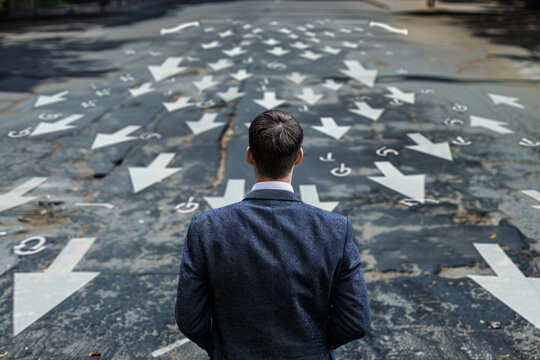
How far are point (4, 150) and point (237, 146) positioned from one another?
2.82 metres

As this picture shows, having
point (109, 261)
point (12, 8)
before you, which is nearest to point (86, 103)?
point (109, 261)

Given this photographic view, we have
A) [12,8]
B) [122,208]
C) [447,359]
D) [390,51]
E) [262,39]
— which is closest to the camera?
[447,359]

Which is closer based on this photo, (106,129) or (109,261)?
(109,261)

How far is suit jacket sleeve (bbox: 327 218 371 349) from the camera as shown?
146cm

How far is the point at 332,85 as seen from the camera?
826 cm

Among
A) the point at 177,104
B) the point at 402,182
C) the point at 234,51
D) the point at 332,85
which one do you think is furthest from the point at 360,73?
the point at 402,182

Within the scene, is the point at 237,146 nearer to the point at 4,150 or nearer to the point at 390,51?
the point at 4,150

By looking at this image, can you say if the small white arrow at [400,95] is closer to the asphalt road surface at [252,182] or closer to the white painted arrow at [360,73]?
the asphalt road surface at [252,182]

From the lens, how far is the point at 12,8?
20094 mm

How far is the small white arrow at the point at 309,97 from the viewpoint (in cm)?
746

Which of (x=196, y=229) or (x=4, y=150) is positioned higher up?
(x=196, y=229)

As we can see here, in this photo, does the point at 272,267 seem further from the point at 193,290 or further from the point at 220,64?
the point at 220,64

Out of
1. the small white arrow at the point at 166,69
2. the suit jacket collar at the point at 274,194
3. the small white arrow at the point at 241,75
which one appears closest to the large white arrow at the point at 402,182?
the suit jacket collar at the point at 274,194

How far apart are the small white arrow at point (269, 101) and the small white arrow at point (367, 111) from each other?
Answer: 1171mm
